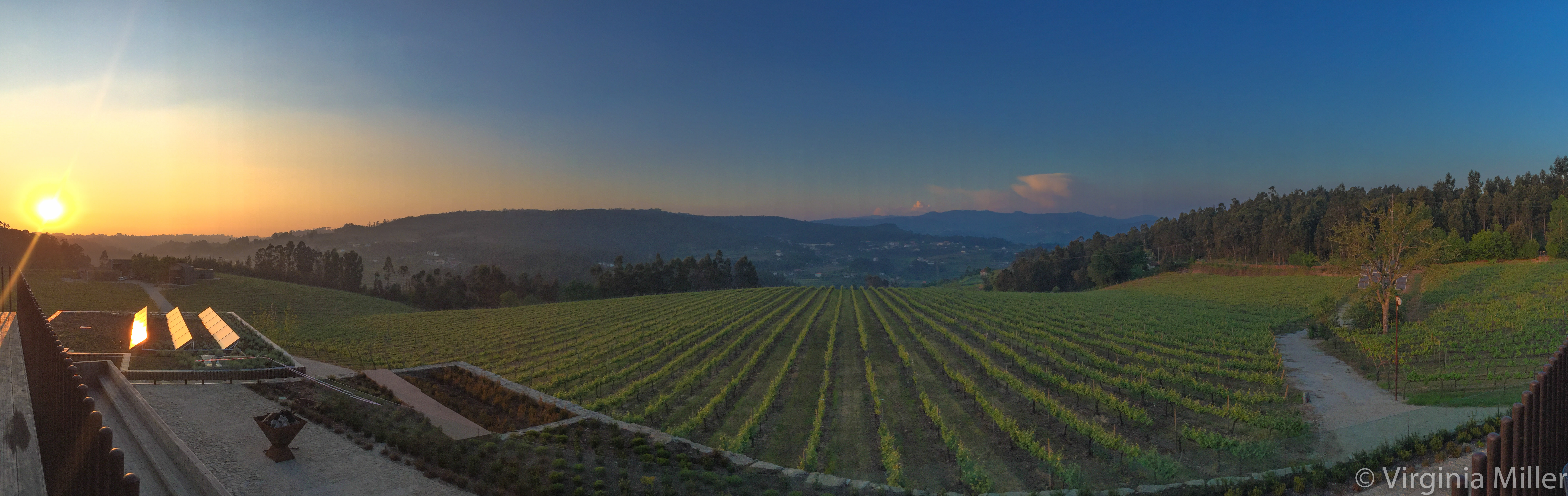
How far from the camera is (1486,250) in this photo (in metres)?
58.4

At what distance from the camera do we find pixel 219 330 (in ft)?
71.7

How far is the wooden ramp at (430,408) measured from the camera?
49.1 feet

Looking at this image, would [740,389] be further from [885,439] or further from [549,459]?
[549,459]

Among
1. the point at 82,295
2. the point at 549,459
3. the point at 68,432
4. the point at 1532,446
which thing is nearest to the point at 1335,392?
the point at 1532,446

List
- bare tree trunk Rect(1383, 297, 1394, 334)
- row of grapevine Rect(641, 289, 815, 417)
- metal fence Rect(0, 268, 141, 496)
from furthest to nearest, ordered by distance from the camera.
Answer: bare tree trunk Rect(1383, 297, 1394, 334)
row of grapevine Rect(641, 289, 815, 417)
metal fence Rect(0, 268, 141, 496)

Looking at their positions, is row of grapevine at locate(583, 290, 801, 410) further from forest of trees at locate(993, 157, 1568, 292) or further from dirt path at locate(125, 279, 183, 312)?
forest of trees at locate(993, 157, 1568, 292)

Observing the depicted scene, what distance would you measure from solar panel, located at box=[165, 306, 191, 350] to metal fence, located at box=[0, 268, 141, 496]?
13.0 metres

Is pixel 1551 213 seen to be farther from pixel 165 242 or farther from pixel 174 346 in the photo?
pixel 165 242

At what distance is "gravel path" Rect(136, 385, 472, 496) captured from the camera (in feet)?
34.6

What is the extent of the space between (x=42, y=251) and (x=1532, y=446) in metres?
87.7

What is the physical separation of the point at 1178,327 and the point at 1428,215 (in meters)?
24.1

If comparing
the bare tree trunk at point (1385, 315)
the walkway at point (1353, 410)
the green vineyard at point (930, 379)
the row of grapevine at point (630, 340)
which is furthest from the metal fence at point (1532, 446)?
the bare tree trunk at point (1385, 315)

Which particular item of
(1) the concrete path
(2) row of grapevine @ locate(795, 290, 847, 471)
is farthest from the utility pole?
(1) the concrete path

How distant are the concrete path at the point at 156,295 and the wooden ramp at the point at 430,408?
30143 millimetres
